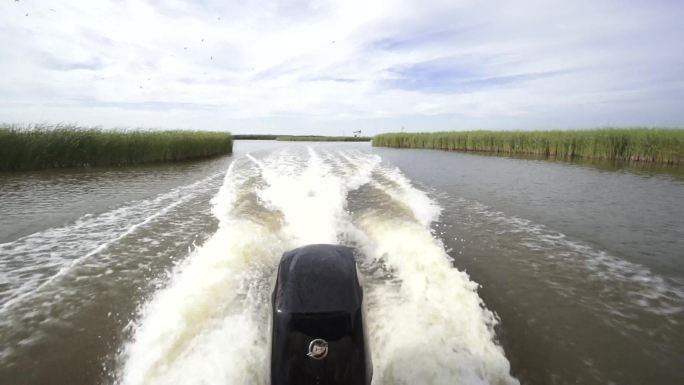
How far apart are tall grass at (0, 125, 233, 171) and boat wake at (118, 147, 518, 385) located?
13.4m

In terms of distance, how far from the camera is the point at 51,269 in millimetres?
4707

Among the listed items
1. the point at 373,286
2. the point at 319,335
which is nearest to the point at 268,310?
the point at 373,286

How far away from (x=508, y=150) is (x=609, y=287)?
25233 mm

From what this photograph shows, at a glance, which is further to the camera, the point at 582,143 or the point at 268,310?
the point at 582,143

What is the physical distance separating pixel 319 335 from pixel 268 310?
1.46 meters

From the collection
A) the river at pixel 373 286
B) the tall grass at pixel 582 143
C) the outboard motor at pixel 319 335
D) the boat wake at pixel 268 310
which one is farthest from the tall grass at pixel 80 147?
the tall grass at pixel 582 143

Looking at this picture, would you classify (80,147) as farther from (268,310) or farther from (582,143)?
(582,143)

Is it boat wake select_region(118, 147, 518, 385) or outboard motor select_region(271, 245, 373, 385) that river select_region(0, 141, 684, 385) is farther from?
outboard motor select_region(271, 245, 373, 385)

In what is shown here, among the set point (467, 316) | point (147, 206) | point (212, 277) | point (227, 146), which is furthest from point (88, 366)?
point (227, 146)

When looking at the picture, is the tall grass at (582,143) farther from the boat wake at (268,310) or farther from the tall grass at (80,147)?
the tall grass at (80,147)

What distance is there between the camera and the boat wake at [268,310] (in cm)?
280

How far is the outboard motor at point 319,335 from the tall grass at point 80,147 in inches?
698

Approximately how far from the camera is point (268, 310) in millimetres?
3541

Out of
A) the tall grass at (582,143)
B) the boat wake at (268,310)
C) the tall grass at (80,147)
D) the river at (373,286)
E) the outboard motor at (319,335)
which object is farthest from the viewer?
the tall grass at (582,143)
